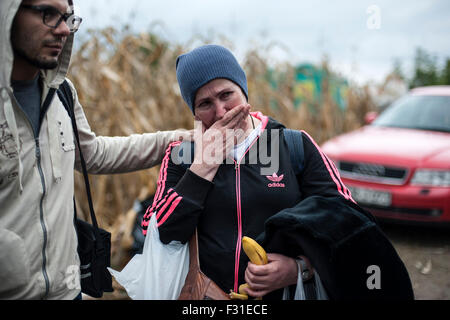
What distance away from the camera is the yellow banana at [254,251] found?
4.84ft

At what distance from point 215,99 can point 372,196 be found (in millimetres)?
3639

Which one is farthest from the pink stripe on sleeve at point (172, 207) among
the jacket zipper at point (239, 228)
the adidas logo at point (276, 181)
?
the adidas logo at point (276, 181)

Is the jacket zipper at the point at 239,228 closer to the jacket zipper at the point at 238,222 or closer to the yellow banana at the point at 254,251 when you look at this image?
A: the jacket zipper at the point at 238,222

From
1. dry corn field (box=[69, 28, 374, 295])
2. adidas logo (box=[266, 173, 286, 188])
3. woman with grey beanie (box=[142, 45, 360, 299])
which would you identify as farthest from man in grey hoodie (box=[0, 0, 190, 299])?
dry corn field (box=[69, 28, 374, 295])

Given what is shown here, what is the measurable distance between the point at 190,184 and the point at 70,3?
897mm

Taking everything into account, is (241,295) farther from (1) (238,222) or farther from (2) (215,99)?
(2) (215,99)

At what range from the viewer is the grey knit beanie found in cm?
175

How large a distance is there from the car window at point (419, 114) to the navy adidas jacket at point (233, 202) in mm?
4392

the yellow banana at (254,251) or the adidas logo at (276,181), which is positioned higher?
the adidas logo at (276,181)

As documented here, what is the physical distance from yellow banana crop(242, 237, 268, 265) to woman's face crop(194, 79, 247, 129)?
56 centimetres

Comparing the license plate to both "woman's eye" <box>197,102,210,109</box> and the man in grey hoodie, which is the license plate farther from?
the man in grey hoodie

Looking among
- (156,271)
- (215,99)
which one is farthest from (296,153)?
(156,271)

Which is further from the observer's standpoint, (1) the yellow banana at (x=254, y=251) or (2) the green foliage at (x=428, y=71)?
(2) the green foliage at (x=428, y=71)
